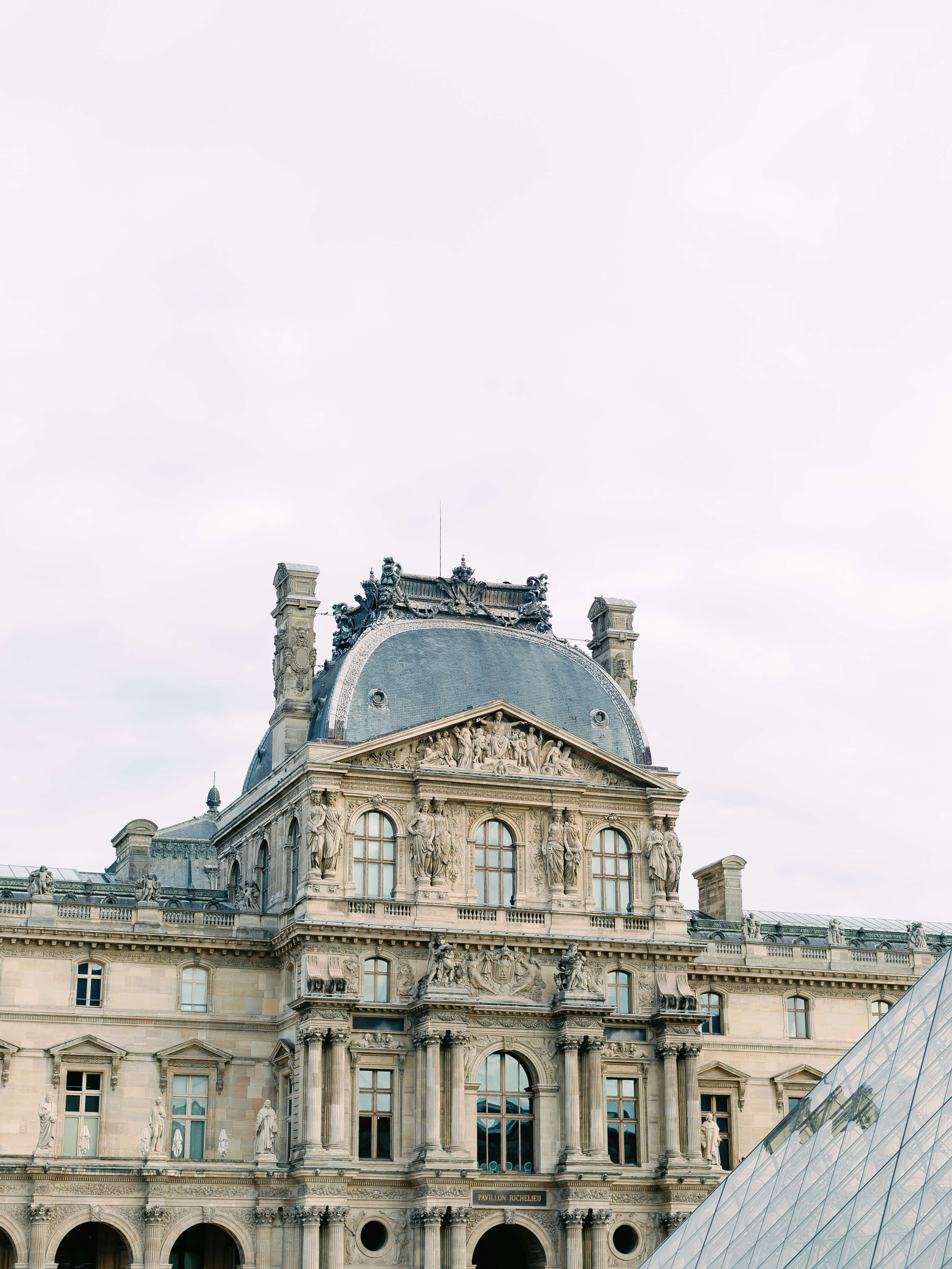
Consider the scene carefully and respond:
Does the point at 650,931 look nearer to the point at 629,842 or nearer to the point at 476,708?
the point at 629,842

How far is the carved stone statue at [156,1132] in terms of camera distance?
175ft

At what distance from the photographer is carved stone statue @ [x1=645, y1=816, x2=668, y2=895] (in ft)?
197

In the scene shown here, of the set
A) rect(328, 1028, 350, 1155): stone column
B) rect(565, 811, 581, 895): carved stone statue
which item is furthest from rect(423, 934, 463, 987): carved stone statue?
rect(565, 811, 581, 895): carved stone statue

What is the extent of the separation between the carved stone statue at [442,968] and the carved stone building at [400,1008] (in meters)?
0.07

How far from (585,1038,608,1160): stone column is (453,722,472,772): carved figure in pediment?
9.03m

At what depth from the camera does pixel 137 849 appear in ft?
221

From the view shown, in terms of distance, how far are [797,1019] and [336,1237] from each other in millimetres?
18659

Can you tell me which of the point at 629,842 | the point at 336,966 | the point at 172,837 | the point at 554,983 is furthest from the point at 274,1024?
the point at 172,837

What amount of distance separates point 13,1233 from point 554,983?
56.2 feet

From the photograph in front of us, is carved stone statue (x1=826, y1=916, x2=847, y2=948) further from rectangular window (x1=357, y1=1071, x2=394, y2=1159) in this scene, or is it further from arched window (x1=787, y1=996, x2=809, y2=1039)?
rectangular window (x1=357, y1=1071, x2=394, y2=1159)

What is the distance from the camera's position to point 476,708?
193 ft

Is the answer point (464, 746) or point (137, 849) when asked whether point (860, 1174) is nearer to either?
point (464, 746)

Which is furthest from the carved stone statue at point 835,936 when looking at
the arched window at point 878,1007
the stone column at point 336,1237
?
the stone column at point 336,1237

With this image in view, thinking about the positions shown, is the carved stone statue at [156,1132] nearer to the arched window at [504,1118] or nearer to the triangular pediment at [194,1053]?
the triangular pediment at [194,1053]
